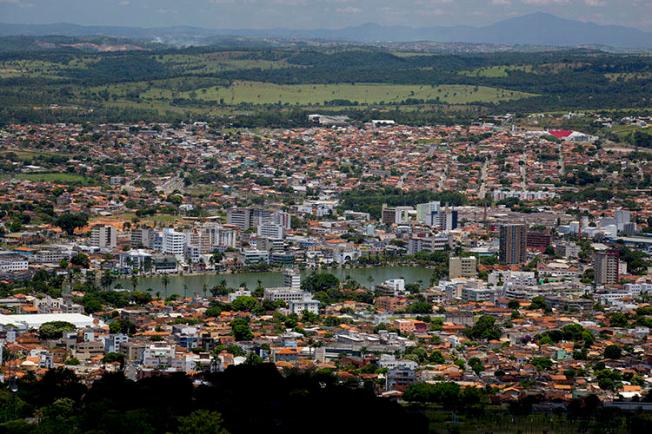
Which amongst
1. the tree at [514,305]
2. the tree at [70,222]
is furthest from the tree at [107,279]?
the tree at [514,305]

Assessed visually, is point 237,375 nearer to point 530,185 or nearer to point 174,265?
point 174,265

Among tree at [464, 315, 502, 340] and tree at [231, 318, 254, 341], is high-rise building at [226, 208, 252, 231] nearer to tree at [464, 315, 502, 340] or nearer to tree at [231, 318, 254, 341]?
tree at [464, 315, 502, 340]

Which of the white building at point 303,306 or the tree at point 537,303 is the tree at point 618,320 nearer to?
the tree at point 537,303

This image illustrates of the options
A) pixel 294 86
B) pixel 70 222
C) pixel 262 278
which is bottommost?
pixel 262 278

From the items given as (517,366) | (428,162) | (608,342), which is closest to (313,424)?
(517,366)

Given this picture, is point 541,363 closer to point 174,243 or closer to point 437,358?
point 437,358

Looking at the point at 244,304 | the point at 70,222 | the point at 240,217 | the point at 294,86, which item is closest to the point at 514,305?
the point at 244,304

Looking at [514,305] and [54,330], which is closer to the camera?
[54,330]
